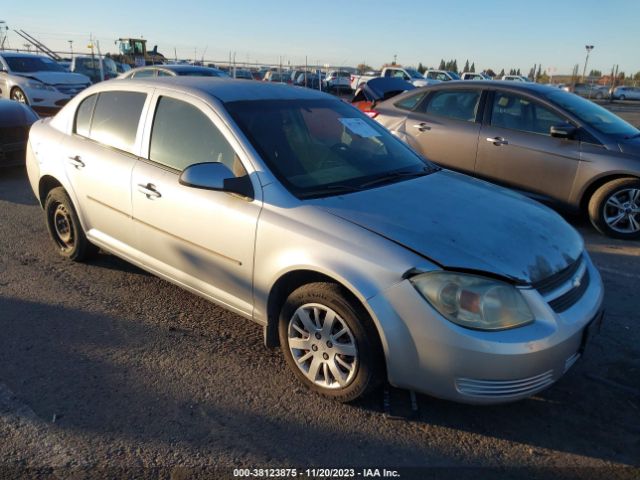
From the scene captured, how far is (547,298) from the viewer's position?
260 cm

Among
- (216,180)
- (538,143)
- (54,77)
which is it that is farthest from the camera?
(54,77)

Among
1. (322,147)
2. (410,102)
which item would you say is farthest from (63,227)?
(410,102)

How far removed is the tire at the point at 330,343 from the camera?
104 inches

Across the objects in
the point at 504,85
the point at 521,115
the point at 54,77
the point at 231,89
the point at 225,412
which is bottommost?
the point at 225,412

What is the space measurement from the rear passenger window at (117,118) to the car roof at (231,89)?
140 mm

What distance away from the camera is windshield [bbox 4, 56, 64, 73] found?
14.6 metres

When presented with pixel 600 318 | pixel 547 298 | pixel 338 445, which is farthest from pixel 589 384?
pixel 338 445

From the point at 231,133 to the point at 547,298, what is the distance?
6.55ft

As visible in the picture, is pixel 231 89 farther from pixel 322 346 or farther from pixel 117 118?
pixel 322 346

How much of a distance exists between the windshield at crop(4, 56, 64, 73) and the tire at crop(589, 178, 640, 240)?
14.9 m

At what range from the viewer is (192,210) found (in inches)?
129

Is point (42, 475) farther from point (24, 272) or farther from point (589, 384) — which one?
point (589, 384)

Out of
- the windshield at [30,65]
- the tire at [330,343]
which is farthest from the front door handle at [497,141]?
the windshield at [30,65]

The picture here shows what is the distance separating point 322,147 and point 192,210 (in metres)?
0.95
